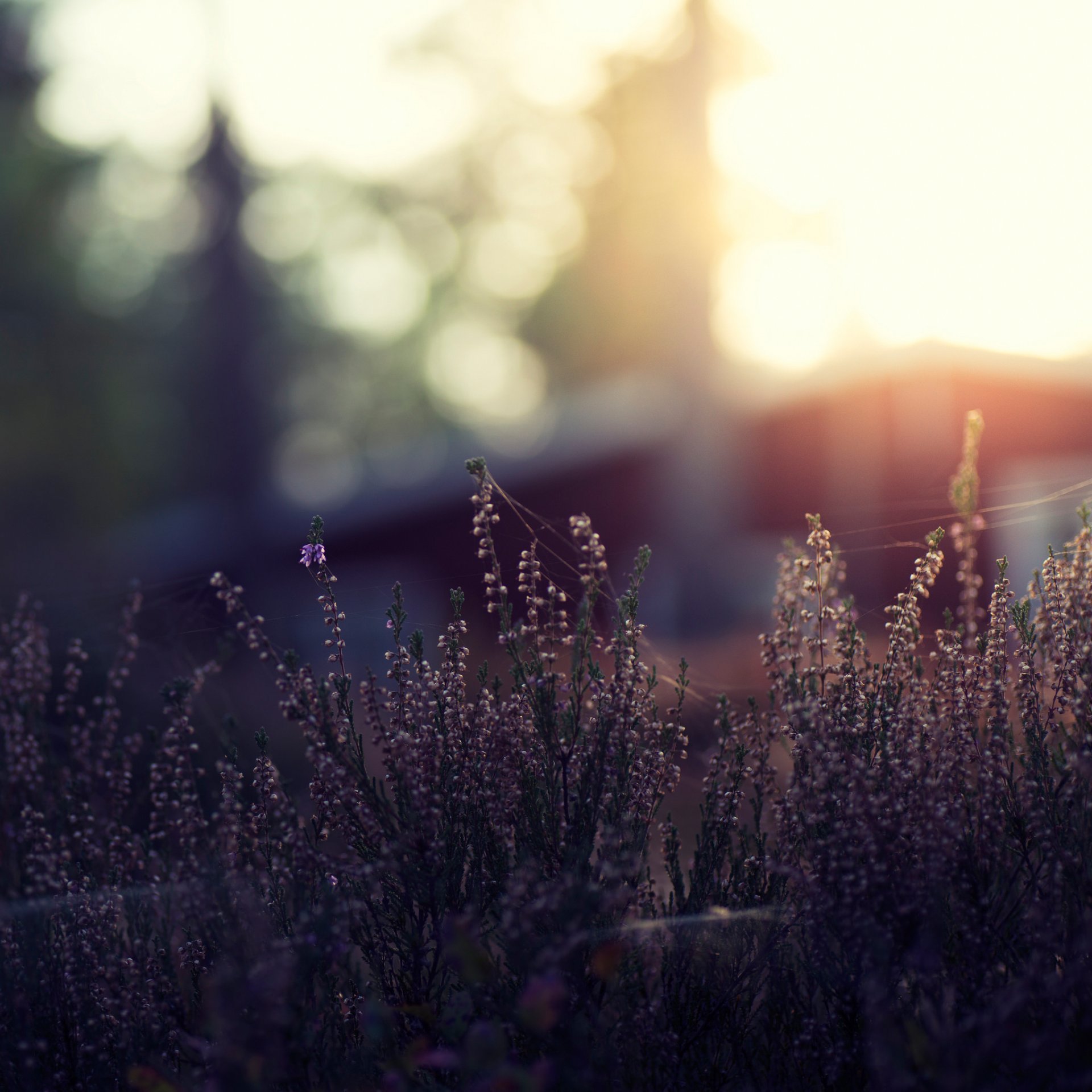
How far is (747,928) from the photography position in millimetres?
2922

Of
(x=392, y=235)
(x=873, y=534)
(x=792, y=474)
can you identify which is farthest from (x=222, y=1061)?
(x=392, y=235)

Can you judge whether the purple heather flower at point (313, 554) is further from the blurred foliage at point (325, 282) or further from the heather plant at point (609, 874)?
the blurred foliage at point (325, 282)

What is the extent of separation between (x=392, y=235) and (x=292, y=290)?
3612 millimetres

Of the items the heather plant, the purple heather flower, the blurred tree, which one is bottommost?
the heather plant

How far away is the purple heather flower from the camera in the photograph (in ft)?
9.71

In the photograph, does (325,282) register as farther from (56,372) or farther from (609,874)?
(609,874)

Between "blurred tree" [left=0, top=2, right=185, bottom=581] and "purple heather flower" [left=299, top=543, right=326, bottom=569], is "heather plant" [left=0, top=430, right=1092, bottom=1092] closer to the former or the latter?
"purple heather flower" [left=299, top=543, right=326, bottom=569]

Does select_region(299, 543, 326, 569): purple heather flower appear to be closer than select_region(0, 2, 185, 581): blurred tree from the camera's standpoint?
Yes

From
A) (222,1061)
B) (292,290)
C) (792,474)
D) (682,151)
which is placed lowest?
(222,1061)

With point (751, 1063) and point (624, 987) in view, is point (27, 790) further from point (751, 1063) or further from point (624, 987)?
point (751, 1063)

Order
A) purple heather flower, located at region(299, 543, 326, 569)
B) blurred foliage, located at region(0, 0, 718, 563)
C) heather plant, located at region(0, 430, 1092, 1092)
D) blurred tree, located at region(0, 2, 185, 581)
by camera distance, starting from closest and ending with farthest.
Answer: heather plant, located at region(0, 430, 1092, 1092) < purple heather flower, located at region(299, 543, 326, 569) < blurred foliage, located at region(0, 0, 718, 563) < blurred tree, located at region(0, 2, 185, 581)

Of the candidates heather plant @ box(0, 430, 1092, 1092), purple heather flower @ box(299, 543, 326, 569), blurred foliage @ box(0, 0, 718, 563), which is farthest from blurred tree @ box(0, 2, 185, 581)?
purple heather flower @ box(299, 543, 326, 569)

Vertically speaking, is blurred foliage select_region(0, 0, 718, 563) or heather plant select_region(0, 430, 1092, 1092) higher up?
blurred foliage select_region(0, 0, 718, 563)

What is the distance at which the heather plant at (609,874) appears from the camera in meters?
2.49
